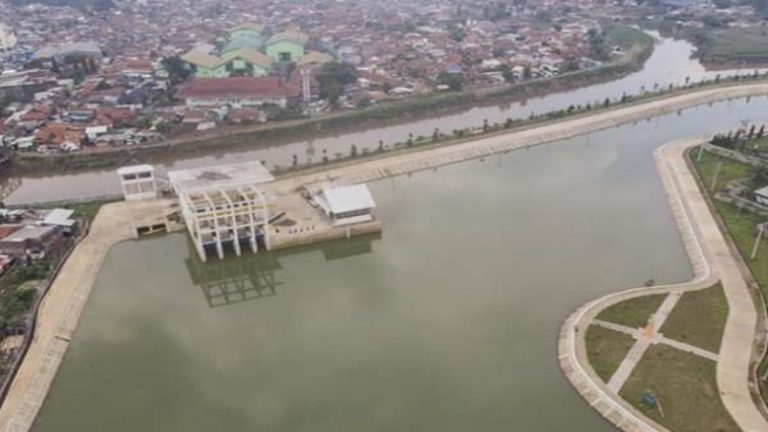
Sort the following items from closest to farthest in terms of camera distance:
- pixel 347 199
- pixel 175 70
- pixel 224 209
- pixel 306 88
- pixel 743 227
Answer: pixel 224 209, pixel 743 227, pixel 347 199, pixel 306 88, pixel 175 70

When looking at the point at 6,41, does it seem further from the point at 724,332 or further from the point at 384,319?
the point at 724,332

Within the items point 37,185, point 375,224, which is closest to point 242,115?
point 37,185

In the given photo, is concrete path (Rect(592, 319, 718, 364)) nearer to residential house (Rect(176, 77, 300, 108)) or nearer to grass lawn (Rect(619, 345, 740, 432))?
grass lawn (Rect(619, 345, 740, 432))

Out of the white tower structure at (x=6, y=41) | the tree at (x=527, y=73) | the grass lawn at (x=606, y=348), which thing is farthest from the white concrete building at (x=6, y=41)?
the grass lawn at (x=606, y=348)

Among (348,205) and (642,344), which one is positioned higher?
(348,205)

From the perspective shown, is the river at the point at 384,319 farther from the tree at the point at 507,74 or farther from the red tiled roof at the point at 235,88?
the tree at the point at 507,74

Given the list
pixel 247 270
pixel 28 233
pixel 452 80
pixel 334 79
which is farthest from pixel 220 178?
pixel 452 80

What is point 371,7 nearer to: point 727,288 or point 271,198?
point 271,198
